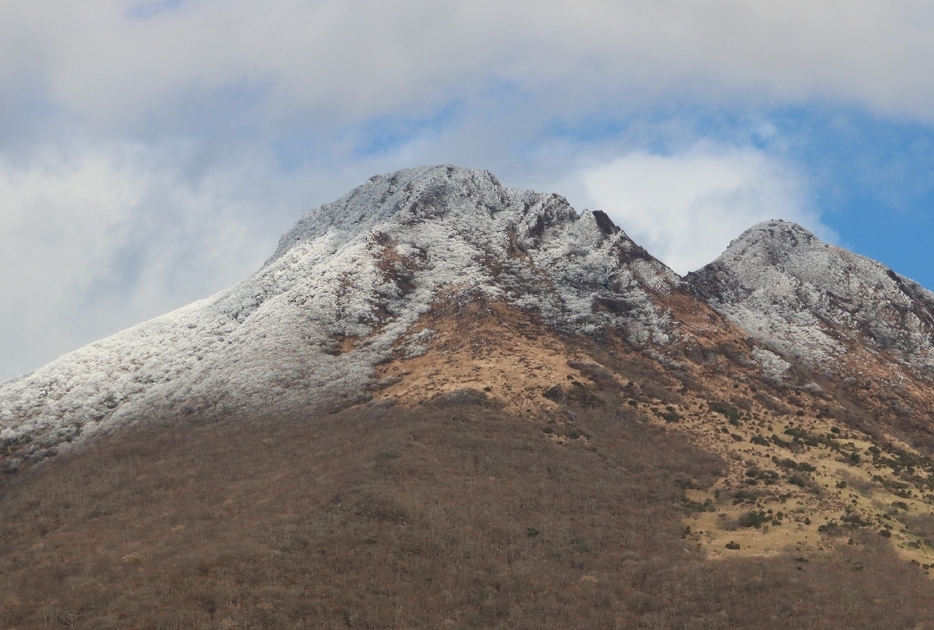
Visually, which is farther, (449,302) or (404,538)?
(449,302)

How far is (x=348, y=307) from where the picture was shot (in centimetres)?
12412

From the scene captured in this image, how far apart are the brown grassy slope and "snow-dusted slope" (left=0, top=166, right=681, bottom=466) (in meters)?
11.3

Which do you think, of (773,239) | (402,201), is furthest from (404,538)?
(773,239)

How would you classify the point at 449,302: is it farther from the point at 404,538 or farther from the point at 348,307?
the point at 404,538

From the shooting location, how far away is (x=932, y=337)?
134 m

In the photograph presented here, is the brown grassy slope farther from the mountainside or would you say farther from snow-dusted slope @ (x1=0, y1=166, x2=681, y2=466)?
snow-dusted slope @ (x1=0, y1=166, x2=681, y2=466)

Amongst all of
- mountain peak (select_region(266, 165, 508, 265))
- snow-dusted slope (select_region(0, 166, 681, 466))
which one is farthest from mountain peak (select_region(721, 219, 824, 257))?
mountain peak (select_region(266, 165, 508, 265))

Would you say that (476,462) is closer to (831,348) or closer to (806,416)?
(806,416)

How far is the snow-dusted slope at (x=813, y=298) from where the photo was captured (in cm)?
12862

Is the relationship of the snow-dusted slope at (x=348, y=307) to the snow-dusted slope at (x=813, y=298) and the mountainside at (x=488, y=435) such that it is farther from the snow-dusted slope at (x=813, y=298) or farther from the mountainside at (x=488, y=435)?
the snow-dusted slope at (x=813, y=298)

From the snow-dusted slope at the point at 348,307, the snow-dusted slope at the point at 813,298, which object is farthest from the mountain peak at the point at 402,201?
the snow-dusted slope at the point at 813,298

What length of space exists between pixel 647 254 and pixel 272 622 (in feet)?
302

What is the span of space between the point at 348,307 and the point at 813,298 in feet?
222

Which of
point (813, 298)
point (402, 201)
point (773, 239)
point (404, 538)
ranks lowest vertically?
point (404, 538)
